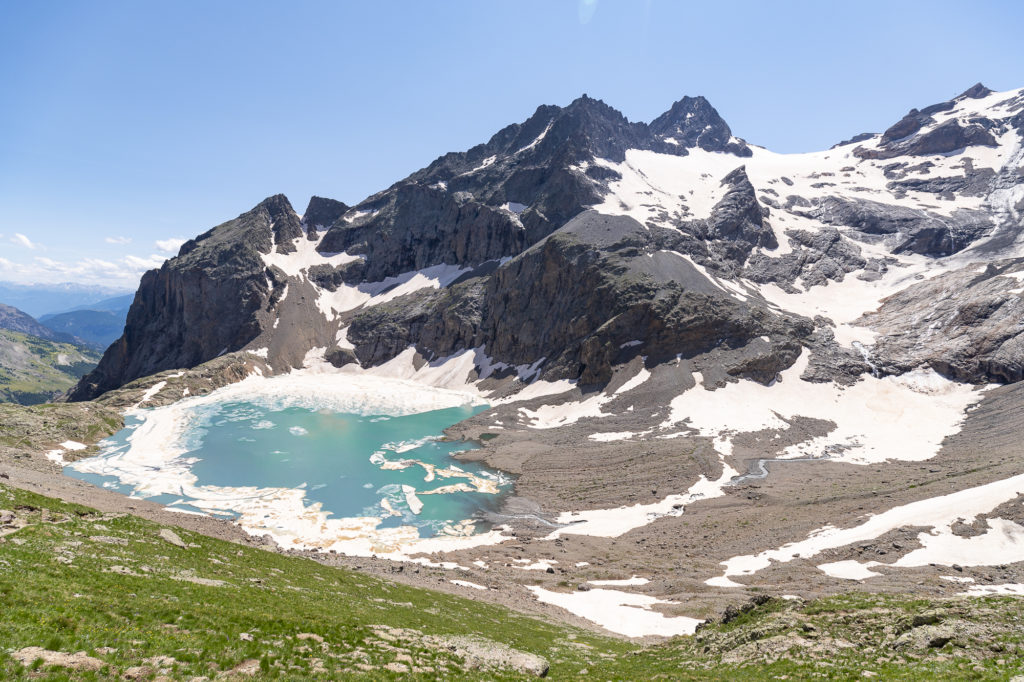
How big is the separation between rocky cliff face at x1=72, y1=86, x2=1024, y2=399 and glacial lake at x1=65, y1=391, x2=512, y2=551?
4097 cm

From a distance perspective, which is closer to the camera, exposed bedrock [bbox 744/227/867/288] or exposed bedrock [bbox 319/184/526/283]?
exposed bedrock [bbox 744/227/867/288]

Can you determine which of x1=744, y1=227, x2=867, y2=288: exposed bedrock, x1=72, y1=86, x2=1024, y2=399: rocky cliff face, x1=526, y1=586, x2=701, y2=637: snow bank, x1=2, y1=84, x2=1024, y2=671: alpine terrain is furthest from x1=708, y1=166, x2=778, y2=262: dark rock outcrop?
x1=526, y1=586, x2=701, y2=637: snow bank

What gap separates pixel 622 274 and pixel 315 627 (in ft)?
343

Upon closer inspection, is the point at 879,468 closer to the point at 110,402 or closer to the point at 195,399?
the point at 195,399

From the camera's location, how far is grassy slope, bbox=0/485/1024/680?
12.7 m

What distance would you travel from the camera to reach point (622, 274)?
11231 centimetres

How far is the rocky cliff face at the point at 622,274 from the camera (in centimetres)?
9625

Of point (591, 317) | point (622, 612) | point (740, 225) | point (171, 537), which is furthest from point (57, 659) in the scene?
point (740, 225)

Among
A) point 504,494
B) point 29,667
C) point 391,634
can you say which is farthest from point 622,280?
point 29,667

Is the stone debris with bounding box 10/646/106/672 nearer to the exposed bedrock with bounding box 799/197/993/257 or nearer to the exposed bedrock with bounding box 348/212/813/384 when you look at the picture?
the exposed bedrock with bounding box 348/212/813/384

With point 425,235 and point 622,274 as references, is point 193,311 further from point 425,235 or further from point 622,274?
point 622,274

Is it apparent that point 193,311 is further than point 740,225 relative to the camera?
Yes

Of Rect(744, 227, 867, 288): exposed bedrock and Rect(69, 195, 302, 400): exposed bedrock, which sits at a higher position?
Rect(744, 227, 867, 288): exposed bedrock

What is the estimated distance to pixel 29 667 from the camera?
10.2 metres
